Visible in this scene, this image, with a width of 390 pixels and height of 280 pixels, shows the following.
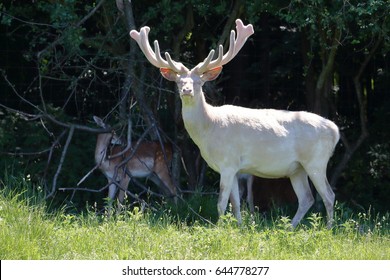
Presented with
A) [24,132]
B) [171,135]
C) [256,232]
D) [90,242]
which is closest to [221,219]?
[256,232]

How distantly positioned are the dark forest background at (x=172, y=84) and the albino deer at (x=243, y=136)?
104 centimetres

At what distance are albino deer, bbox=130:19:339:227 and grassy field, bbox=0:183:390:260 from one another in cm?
118

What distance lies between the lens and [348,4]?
9.62 m

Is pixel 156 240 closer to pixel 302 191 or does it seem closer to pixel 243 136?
pixel 243 136

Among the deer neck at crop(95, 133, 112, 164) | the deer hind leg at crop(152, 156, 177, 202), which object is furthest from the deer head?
the deer hind leg at crop(152, 156, 177, 202)

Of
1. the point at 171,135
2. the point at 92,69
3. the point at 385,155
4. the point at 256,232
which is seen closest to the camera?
the point at 256,232

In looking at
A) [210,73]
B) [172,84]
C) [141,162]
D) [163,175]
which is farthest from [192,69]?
[163,175]

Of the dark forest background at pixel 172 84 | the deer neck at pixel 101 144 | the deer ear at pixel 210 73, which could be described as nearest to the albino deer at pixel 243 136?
the deer ear at pixel 210 73

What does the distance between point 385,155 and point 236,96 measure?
94.4 inches

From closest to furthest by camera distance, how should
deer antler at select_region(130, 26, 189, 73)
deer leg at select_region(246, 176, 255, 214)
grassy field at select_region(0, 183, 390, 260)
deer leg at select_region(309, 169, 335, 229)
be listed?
grassy field at select_region(0, 183, 390, 260) < deer antler at select_region(130, 26, 189, 73) < deer leg at select_region(309, 169, 335, 229) < deer leg at select_region(246, 176, 255, 214)

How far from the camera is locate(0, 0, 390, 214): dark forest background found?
1023 cm

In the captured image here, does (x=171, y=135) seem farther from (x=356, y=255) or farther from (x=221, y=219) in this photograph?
(x=356, y=255)

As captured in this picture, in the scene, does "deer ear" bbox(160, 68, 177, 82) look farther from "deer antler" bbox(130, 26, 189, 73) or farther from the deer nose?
the deer nose

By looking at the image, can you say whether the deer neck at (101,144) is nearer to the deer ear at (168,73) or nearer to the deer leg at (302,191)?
the deer ear at (168,73)
